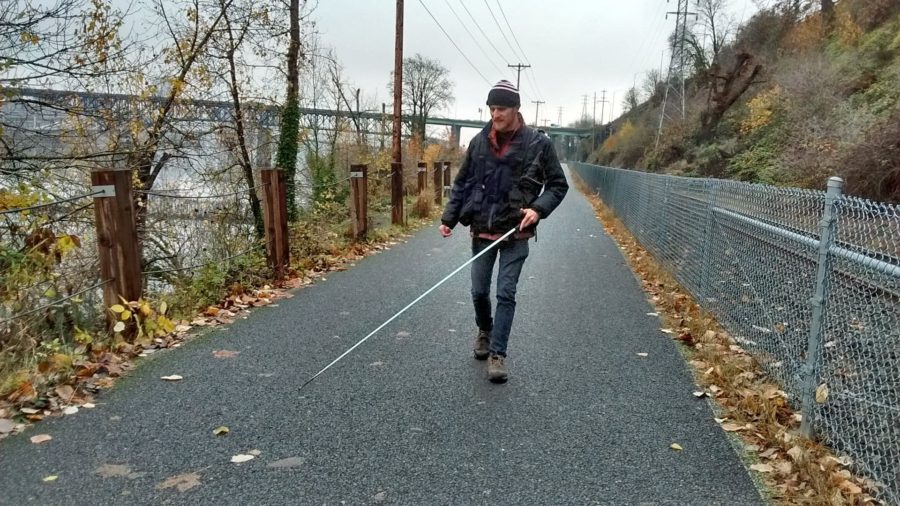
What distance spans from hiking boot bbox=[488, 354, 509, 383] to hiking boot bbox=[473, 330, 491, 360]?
33cm

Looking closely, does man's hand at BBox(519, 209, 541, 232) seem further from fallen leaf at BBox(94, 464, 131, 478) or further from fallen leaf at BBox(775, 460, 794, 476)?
fallen leaf at BBox(94, 464, 131, 478)

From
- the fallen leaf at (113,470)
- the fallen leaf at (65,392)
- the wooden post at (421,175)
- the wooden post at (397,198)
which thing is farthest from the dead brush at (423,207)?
the fallen leaf at (113,470)

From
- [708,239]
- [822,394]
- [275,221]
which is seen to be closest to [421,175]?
[275,221]

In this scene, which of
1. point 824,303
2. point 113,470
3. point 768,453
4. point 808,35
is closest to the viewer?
point 113,470

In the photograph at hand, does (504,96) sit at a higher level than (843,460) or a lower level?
higher

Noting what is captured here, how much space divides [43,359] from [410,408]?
2427 mm

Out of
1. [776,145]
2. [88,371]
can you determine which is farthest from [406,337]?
[776,145]

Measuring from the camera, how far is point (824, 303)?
11.2 feet

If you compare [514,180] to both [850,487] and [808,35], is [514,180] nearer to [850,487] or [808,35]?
[850,487]

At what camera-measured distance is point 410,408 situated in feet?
12.3

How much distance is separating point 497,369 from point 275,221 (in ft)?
13.2

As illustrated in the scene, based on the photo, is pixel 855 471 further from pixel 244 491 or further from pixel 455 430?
pixel 244 491

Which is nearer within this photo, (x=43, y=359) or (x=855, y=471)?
(x=855, y=471)

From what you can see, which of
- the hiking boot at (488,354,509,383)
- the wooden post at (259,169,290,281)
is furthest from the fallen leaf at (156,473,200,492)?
Result: the wooden post at (259,169,290,281)
